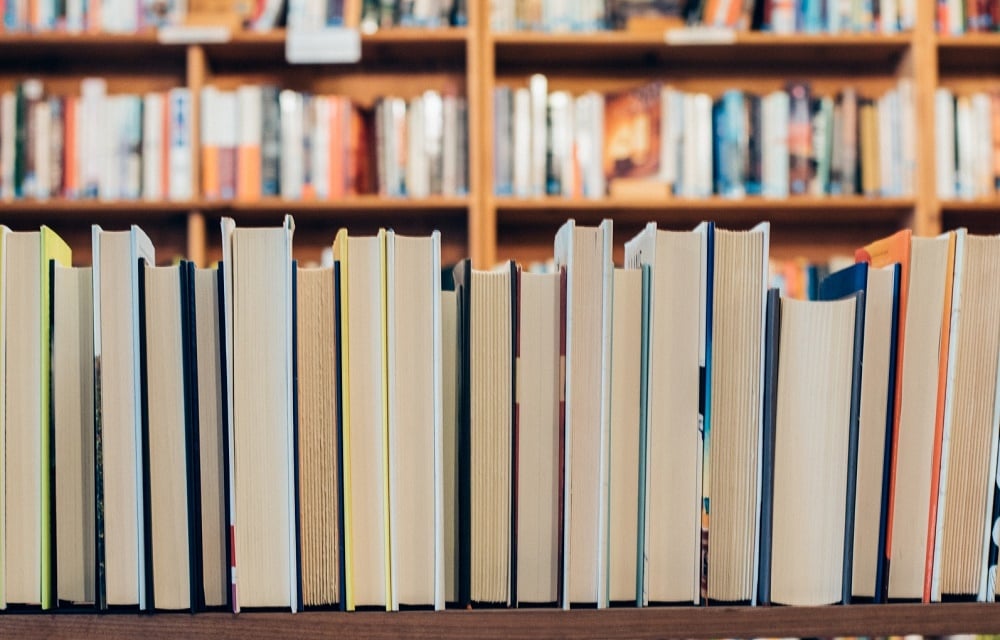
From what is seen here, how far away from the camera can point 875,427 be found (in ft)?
2.30

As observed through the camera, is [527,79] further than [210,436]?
Yes

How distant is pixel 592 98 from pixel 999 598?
6.17ft

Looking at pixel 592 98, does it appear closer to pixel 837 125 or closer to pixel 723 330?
pixel 837 125

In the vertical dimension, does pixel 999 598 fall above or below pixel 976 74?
below

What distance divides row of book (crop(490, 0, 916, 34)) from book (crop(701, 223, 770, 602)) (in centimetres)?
186

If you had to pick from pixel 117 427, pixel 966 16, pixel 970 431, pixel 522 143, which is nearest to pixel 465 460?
pixel 117 427

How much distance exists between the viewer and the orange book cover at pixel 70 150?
7.91ft

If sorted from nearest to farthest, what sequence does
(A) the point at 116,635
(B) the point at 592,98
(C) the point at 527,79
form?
(A) the point at 116,635 → (B) the point at 592,98 → (C) the point at 527,79

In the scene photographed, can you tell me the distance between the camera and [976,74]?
2701mm

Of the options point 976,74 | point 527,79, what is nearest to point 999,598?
point 527,79

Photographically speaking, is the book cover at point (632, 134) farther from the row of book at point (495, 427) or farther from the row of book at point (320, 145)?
the row of book at point (495, 427)

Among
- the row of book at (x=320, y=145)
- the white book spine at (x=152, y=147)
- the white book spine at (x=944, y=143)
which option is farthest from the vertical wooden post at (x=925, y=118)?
the white book spine at (x=152, y=147)

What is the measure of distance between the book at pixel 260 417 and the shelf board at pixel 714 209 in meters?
1.74

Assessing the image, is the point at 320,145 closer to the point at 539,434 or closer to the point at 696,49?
the point at 696,49
